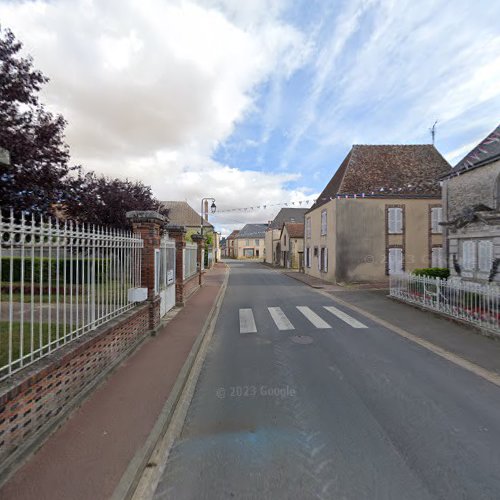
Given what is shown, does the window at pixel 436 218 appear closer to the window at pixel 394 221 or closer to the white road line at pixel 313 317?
the window at pixel 394 221

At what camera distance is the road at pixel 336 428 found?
241 cm

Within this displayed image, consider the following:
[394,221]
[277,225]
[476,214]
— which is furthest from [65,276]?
[277,225]

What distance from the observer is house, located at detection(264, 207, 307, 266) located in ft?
143

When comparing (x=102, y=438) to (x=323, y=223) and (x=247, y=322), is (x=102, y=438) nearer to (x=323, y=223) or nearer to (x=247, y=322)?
(x=247, y=322)

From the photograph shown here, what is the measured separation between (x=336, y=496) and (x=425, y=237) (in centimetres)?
1868

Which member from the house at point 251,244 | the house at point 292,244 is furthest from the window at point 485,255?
the house at point 251,244

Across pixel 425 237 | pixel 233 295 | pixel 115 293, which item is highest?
pixel 425 237

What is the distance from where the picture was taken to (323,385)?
412 cm

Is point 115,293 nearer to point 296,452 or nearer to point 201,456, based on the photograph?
point 201,456

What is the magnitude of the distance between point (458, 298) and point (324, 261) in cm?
1189

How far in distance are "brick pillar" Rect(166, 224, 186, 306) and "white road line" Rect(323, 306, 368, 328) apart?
5151 mm

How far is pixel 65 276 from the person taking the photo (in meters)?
3.21

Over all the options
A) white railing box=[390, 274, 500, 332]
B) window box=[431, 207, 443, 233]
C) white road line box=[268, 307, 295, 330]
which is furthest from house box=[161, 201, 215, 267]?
white railing box=[390, 274, 500, 332]

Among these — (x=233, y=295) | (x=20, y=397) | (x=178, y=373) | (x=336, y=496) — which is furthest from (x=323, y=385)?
(x=233, y=295)
